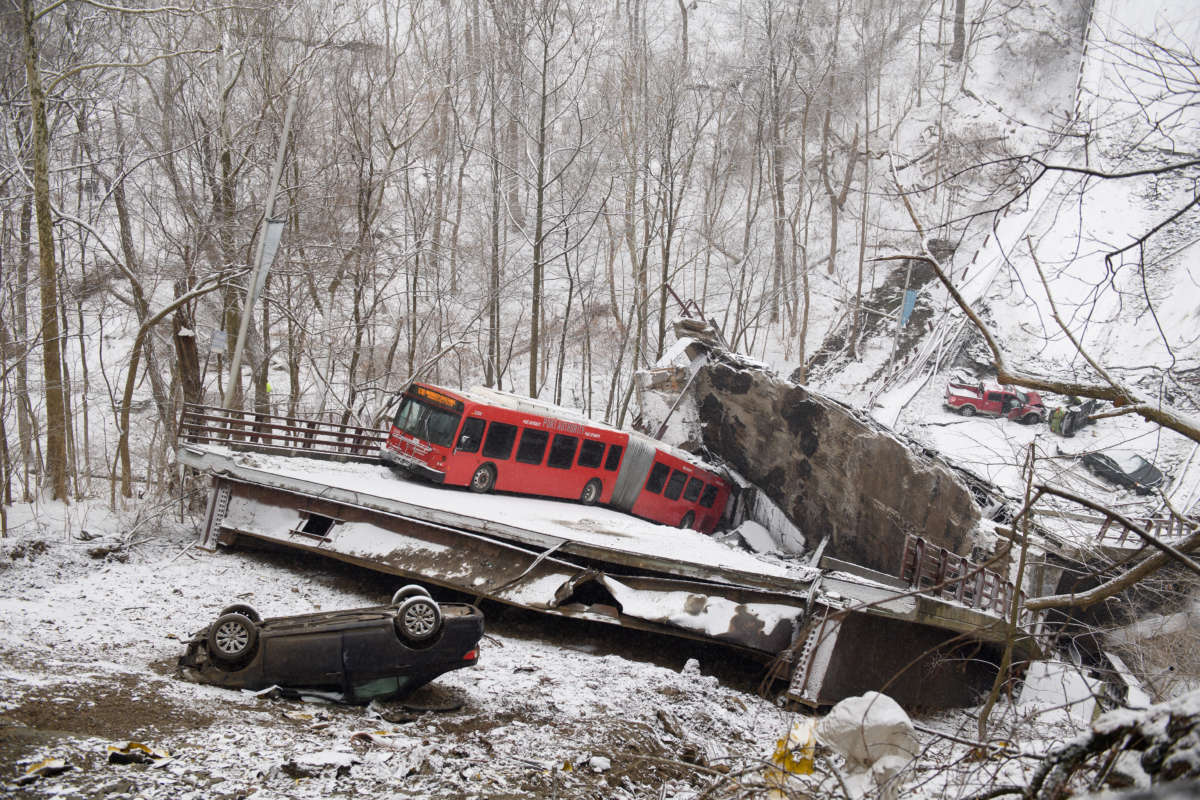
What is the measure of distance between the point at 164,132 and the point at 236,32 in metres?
3.53

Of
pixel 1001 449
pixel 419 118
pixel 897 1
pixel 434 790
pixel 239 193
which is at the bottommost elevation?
pixel 1001 449

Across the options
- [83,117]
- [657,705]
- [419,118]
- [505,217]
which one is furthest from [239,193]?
[657,705]

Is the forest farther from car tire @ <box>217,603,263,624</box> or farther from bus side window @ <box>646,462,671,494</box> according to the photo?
car tire @ <box>217,603,263,624</box>

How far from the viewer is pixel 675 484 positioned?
18.6m

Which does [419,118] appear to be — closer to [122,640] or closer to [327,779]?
[122,640]

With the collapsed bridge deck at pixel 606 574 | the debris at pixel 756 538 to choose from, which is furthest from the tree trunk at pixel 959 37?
the collapsed bridge deck at pixel 606 574

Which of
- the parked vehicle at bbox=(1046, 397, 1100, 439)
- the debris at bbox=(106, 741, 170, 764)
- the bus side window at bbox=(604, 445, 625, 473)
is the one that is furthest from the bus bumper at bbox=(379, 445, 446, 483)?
the parked vehicle at bbox=(1046, 397, 1100, 439)

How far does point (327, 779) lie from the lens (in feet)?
16.6

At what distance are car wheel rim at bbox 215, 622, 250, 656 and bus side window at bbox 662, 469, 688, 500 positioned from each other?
40.5ft

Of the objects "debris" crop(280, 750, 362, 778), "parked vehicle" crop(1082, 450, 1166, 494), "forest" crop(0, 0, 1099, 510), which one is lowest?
"parked vehicle" crop(1082, 450, 1166, 494)

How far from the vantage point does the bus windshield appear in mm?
14391

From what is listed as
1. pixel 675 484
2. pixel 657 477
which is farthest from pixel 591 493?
pixel 675 484

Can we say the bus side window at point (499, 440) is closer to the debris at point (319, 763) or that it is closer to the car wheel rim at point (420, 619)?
the car wheel rim at point (420, 619)

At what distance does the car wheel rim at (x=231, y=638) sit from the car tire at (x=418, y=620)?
1.33 metres
